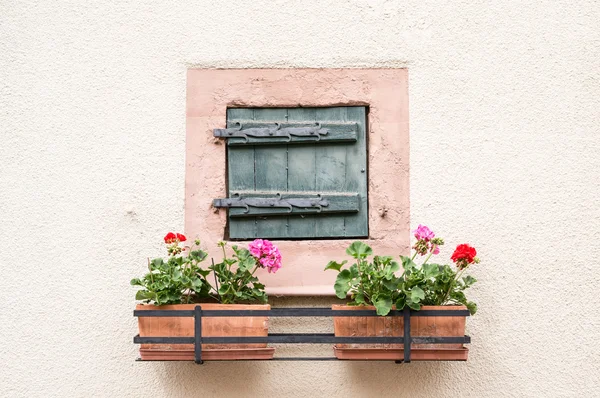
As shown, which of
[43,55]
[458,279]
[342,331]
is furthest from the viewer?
[43,55]

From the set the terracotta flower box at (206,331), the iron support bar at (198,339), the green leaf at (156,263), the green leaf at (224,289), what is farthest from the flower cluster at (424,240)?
the green leaf at (156,263)

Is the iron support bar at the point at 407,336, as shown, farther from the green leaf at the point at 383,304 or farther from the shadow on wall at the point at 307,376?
the shadow on wall at the point at 307,376

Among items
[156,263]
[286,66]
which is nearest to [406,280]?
[156,263]

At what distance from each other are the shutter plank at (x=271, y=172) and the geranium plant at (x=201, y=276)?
0.25 metres

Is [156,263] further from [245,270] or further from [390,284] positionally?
[390,284]

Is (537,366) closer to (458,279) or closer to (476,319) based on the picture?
(476,319)

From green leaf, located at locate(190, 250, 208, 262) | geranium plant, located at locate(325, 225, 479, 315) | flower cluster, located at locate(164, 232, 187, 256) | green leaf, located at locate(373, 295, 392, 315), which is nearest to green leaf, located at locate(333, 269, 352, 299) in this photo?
geranium plant, located at locate(325, 225, 479, 315)

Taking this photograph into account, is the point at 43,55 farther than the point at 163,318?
Yes

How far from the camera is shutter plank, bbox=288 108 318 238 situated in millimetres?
3457

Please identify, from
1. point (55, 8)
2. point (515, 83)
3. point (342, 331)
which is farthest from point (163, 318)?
point (515, 83)

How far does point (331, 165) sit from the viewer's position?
137 inches

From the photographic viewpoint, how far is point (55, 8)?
354cm

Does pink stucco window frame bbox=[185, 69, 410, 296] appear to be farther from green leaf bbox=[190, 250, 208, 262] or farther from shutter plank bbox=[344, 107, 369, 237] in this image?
green leaf bbox=[190, 250, 208, 262]

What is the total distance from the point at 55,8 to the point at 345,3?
1.45 m
